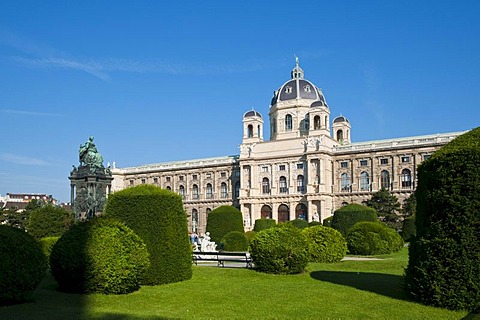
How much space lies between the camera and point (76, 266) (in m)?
11.7

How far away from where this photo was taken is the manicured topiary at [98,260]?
38.3ft

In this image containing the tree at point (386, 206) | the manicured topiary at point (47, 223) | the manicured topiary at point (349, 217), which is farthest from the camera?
the tree at point (386, 206)

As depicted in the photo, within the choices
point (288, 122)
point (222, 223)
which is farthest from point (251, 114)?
point (222, 223)

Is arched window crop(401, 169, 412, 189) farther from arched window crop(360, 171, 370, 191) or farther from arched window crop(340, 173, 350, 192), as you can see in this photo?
arched window crop(340, 173, 350, 192)

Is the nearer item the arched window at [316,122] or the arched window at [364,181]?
the arched window at [364,181]

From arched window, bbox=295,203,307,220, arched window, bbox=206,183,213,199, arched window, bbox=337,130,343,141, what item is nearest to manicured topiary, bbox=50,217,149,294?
arched window, bbox=295,203,307,220

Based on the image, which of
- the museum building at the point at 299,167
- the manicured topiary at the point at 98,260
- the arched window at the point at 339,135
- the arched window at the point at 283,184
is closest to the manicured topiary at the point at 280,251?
the manicured topiary at the point at 98,260

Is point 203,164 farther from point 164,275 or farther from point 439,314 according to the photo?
point 439,314

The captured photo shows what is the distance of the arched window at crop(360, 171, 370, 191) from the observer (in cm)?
6006

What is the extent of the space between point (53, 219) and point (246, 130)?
4047 cm

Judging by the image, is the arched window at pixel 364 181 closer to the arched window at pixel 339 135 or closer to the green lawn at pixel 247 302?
the arched window at pixel 339 135

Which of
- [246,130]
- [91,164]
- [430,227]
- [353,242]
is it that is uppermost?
[246,130]

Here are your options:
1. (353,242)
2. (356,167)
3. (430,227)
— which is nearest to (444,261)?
(430,227)

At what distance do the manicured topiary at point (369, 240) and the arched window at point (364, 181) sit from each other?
34.4 m
